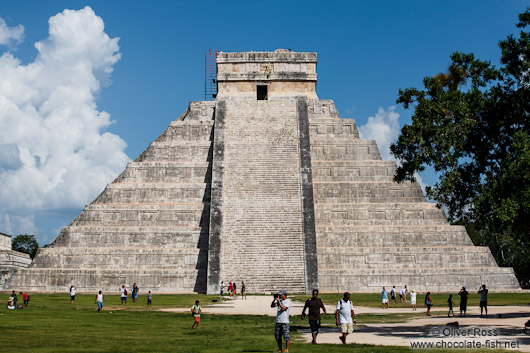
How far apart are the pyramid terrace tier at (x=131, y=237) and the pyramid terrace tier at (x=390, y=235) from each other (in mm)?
6748

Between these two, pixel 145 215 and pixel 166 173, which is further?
pixel 166 173

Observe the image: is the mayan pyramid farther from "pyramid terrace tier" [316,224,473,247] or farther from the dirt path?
the dirt path

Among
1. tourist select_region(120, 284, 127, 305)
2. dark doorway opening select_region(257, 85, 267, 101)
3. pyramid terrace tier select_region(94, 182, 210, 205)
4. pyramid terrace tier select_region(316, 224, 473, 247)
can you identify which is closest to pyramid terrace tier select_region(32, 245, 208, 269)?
pyramid terrace tier select_region(94, 182, 210, 205)

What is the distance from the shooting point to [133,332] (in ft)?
51.0

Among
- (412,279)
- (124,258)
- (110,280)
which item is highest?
(124,258)

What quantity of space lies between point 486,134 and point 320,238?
17536mm

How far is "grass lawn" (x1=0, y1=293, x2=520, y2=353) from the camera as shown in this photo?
12.6 metres

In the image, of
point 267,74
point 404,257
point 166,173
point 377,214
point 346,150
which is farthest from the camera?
point 267,74

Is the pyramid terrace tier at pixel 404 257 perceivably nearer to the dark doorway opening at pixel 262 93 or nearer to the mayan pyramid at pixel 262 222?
the mayan pyramid at pixel 262 222

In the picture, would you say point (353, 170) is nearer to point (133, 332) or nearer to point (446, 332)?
point (446, 332)

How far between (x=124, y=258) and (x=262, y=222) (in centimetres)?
745

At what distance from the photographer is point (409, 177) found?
1784 centimetres

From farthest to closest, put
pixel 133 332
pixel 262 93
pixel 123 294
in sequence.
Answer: pixel 262 93, pixel 123 294, pixel 133 332

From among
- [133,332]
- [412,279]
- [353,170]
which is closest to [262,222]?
[353,170]
